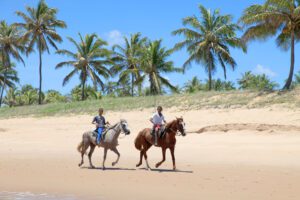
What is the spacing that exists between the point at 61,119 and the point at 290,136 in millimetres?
18908

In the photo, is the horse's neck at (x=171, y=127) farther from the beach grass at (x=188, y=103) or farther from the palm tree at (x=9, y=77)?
the palm tree at (x=9, y=77)

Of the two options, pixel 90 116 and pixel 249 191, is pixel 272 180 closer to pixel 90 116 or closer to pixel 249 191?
pixel 249 191

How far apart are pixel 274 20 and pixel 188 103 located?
352 inches

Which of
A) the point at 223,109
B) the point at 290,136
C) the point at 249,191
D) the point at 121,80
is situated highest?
the point at 121,80

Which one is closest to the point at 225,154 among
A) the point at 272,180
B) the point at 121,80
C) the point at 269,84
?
the point at 272,180

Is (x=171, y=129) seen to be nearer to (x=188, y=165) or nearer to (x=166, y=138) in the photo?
(x=166, y=138)

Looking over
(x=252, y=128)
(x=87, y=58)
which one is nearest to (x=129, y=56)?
(x=87, y=58)

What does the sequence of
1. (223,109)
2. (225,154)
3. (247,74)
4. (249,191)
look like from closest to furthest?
(249,191) < (225,154) < (223,109) < (247,74)

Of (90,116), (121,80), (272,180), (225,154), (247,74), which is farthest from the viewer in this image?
(247,74)

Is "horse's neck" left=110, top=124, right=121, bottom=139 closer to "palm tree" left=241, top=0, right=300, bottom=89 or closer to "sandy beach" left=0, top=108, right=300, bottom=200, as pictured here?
"sandy beach" left=0, top=108, right=300, bottom=200

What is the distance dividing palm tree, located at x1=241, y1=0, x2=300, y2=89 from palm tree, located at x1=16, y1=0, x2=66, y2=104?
26.0 m

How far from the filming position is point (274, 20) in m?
32.3

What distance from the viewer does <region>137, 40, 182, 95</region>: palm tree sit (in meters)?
50.9

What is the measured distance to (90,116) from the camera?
32.1m
